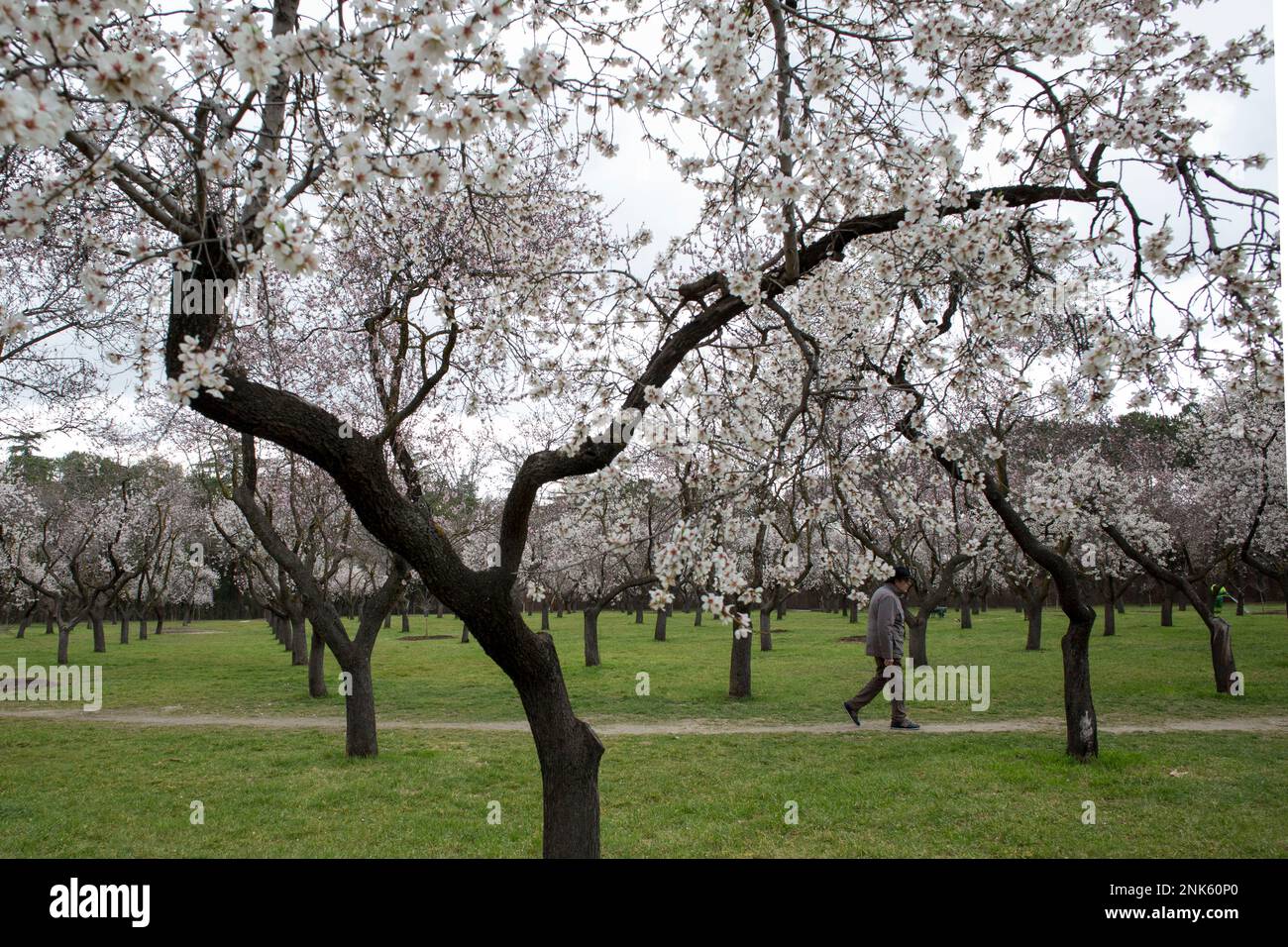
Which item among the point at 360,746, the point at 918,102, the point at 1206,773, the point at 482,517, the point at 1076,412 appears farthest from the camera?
the point at 482,517

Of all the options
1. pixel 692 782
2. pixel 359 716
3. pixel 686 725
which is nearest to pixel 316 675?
pixel 359 716

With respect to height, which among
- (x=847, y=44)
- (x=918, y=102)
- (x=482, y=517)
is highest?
(x=847, y=44)

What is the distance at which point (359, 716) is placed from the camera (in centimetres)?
731

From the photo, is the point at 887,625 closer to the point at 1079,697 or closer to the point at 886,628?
the point at 886,628

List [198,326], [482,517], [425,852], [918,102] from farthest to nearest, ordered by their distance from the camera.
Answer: [482,517], [425,852], [918,102], [198,326]

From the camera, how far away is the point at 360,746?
736 centimetres

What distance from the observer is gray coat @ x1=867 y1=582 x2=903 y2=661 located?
776cm

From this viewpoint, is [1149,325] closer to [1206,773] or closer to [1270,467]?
[1206,773]

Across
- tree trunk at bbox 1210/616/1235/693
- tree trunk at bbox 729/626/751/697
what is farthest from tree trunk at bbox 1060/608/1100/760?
tree trunk at bbox 729/626/751/697

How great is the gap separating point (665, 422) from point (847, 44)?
182 centimetres

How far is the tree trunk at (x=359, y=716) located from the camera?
7.32 metres

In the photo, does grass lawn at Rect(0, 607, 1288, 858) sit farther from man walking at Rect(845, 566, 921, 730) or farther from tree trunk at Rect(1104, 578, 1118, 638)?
tree trunk at Rect(1104, 578, 1118, 638)

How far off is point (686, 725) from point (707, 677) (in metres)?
4.28
